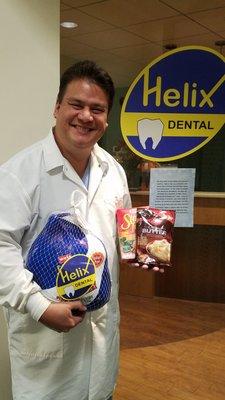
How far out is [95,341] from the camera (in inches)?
50.4

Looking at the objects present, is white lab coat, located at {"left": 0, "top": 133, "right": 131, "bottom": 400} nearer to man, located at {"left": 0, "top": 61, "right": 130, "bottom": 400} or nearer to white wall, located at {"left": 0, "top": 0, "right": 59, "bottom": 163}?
man, located at {"left": 0, "top": 61, "right": 130, "bottom": 400}

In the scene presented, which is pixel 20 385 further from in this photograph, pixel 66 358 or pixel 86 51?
pixel 86 51

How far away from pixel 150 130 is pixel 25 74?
809 mm

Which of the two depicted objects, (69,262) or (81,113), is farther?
(81,113)

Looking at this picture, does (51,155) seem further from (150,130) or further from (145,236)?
(150,130)

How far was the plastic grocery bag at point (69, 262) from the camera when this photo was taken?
3.52 feet

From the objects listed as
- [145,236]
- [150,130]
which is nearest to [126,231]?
[145,236]

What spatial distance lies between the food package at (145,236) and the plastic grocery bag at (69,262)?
0.20 metres

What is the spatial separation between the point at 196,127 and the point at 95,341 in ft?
4.31

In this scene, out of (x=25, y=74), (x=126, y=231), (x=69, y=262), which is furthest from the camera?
(x=25, y=74)

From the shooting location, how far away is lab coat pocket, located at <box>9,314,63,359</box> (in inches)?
48.2

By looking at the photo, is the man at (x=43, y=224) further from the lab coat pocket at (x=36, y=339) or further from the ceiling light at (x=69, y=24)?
the ceiling light at (x=69, y=24)

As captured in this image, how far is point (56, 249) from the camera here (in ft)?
3.56

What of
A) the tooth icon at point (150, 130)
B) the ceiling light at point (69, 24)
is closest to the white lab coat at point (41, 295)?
the tooth icon at point (150, 130)
